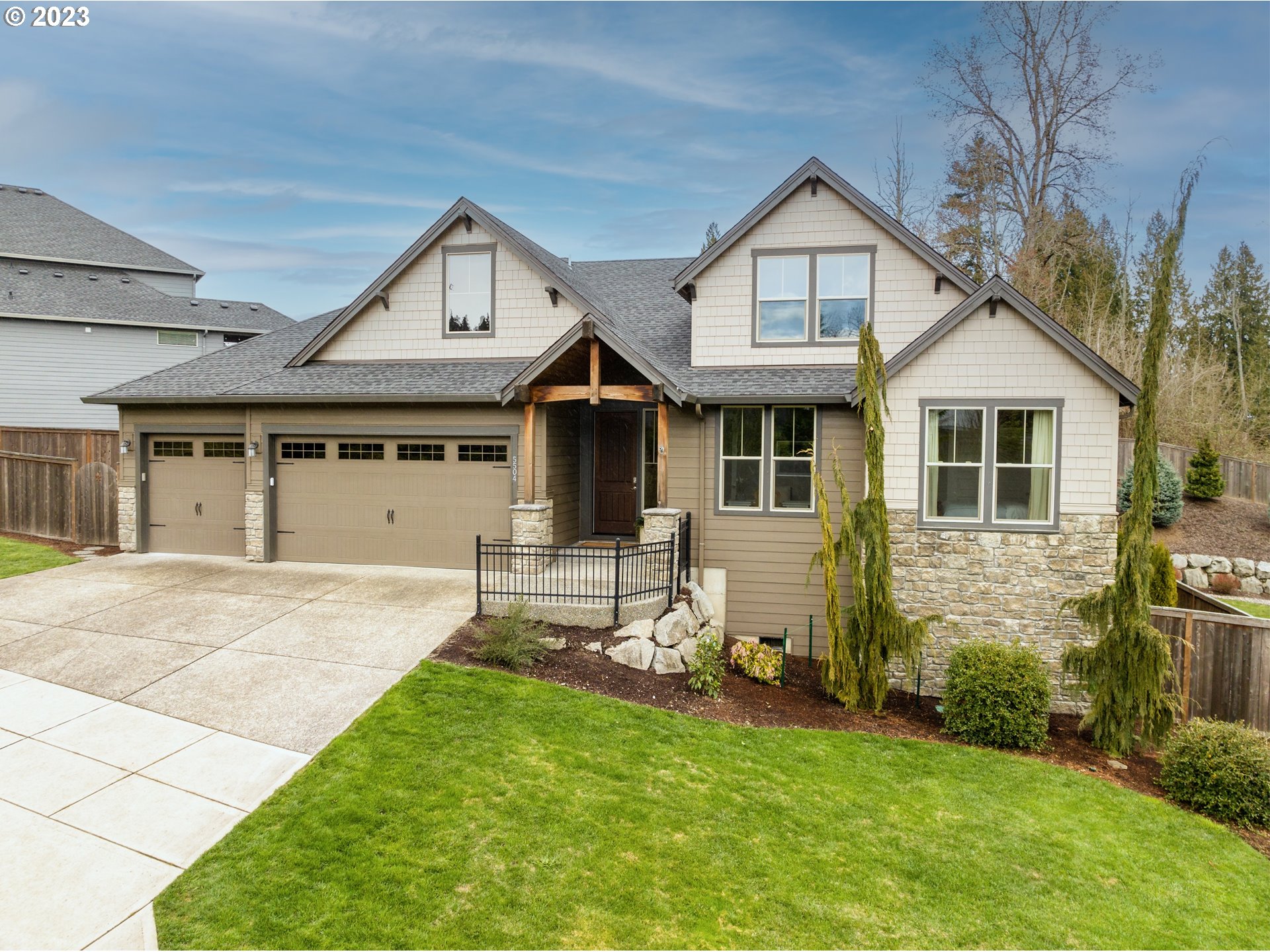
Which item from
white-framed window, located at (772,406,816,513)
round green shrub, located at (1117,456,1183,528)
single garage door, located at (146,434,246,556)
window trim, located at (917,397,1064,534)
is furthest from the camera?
round green shrub, located at (1117,456,1183,528)

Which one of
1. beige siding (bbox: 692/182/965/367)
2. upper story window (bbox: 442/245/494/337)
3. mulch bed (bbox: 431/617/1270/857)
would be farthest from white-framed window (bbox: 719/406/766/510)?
upper story window (bbox: 442/245/494/337)

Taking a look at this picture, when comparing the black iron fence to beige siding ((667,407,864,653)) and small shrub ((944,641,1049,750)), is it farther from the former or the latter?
small shrub ((944,641,1049,750))

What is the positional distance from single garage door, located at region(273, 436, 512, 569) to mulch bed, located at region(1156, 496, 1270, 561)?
1591 centimetres

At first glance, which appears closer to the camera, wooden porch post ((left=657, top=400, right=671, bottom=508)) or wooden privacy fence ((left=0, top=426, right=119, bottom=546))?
wooden porch post ((left=657, top=400, right=671, bottom=508))

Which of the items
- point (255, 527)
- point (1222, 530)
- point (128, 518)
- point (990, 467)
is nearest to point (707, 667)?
point (990, 467)

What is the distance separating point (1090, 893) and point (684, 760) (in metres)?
3.41

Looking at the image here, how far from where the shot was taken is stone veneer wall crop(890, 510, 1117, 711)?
399 inches

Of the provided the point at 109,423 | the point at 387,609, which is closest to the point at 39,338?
the point at 109,423

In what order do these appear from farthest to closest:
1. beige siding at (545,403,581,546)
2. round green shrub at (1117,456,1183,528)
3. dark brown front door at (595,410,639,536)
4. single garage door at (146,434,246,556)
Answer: round green shrub at (1117,456,1183,528), dark brown front door at (595,410,639,536), single garage door at (146,434,246,556), beige siding at (545,403,581,546)

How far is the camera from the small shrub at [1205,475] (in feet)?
60.7

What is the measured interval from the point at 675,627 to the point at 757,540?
9.45 feet

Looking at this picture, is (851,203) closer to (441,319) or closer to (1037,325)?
(1037,325)

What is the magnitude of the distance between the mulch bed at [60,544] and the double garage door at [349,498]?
89cm

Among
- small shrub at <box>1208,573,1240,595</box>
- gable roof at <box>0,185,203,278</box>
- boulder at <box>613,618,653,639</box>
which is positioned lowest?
small shrub at <box>1208,573,1240,595</box>
